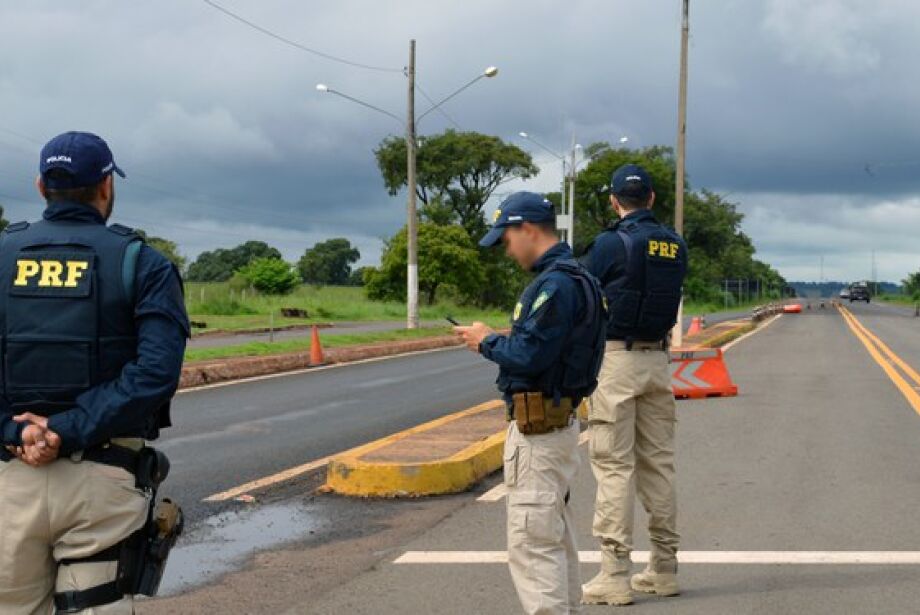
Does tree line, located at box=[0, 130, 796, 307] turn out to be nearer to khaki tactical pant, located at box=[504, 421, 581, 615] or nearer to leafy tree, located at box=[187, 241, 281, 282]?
leafy tree, located at box=[187, 241, 281, 282]

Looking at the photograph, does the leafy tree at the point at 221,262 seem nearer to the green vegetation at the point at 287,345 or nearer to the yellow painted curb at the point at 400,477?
the green vegetation at the point at 287,345

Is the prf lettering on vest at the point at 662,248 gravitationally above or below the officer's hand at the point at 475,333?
above

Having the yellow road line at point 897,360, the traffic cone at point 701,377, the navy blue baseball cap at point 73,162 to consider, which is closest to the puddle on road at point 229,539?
the navy blue baseball cap at point 73,162

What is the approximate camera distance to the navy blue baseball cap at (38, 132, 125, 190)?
3211 mm

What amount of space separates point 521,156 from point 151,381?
223 ft

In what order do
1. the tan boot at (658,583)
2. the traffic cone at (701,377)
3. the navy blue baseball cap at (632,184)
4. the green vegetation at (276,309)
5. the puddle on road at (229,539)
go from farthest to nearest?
the green vegetation at (276,309) < the traffic cone at (701,377) < the puddle on road at (229,539) < the navy blue baseball cap at (632,184) < the tan boot at (658,583)

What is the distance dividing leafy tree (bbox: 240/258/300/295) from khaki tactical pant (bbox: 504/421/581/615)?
174ft

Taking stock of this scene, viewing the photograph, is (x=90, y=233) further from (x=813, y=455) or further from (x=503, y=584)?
(x=813, y=455)

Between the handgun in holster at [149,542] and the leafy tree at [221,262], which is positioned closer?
the handgun in holster at [149,542]

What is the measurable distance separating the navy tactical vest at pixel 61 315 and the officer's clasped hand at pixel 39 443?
0.11m

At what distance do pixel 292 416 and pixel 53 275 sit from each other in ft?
30.7

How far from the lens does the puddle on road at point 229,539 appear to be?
5664mm

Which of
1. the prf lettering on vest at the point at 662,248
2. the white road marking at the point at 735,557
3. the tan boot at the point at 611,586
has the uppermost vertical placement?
the prf lettering on vest at the point at 662,248

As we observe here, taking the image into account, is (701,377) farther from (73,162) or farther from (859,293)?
(859,293)
